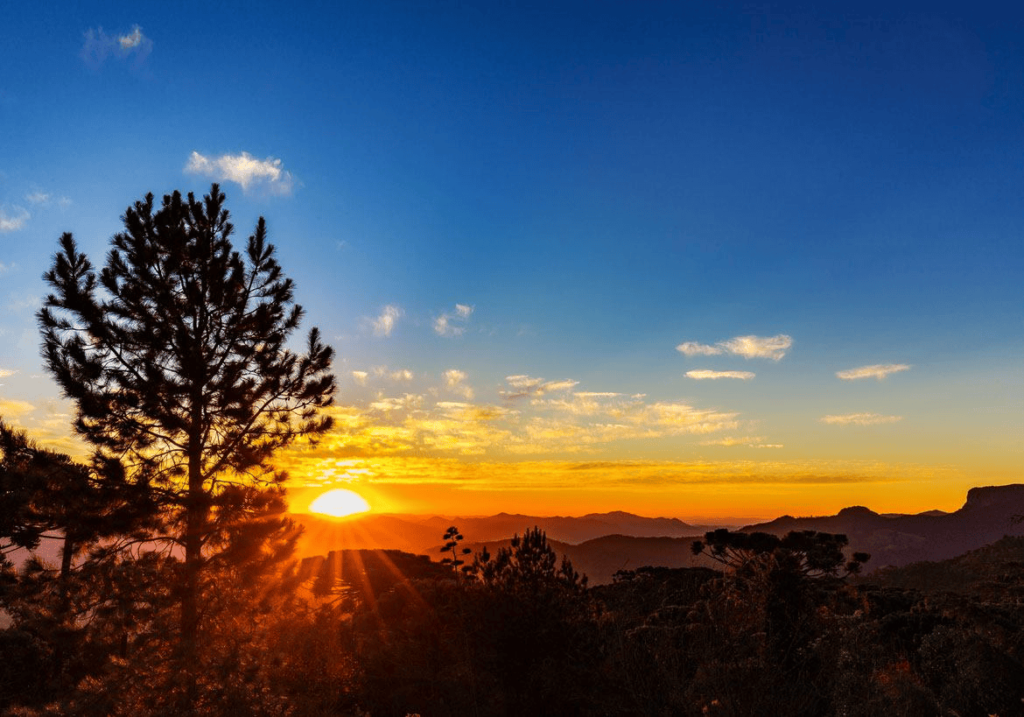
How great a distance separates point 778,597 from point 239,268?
15.7m

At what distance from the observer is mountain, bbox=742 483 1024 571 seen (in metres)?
125

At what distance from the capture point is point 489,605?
49.9 ft

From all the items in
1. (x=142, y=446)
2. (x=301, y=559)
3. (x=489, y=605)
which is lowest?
(x=489, y=605)

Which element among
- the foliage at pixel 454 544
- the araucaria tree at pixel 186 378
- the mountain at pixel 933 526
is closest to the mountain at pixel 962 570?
the foliage at pixel 454 544

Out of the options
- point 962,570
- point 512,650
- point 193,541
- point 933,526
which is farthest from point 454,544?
point 933,526

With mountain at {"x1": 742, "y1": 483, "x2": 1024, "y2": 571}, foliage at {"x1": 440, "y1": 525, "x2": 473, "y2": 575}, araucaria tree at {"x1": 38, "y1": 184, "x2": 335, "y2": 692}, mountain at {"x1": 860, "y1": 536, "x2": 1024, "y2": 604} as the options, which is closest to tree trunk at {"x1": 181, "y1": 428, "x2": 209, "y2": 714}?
araucaria tree at {"x1": 38, "y1": 184, "x2": 335, "y2": 692}

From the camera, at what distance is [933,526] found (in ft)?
447

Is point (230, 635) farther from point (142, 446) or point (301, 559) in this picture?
point (142, 446)

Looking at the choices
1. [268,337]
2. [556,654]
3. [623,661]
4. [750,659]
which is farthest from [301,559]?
[750,659]

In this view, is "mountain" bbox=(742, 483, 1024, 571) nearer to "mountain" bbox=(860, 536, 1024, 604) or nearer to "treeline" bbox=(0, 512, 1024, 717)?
"mountain" bbox=(860, 536, 1024, 604)

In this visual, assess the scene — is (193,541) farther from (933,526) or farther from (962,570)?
(933,526)

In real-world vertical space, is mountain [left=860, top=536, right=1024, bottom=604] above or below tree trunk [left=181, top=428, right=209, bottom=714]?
below

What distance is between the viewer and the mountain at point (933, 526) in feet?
412

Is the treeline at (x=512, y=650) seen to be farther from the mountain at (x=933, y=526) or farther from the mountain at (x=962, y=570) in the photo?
the mountain at (x=933, y=526)
